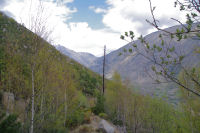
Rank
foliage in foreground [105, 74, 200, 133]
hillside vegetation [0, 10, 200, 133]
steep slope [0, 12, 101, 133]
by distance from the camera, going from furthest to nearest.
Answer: foliage in foreground [105, 74, 200, 133]
hillside vegetation [0, 10, 200, 133]
steep slope [0, 12, 101, 133]

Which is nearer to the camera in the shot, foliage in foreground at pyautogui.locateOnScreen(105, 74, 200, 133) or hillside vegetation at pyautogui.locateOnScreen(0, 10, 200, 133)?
hillside vegetation at pyautogui.locateOnScreen(0, 10, 200, 133)

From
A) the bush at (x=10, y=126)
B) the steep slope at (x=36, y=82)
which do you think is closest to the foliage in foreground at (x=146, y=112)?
the steep slope at (x=36, y=82)

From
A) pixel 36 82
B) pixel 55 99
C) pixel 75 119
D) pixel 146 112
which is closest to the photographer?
pixel 36 82

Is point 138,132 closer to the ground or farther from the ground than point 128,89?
closer to the ground

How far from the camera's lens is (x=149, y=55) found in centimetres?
261

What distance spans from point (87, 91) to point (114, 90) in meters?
6.63

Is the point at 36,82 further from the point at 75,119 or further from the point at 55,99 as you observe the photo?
the point at 75,119

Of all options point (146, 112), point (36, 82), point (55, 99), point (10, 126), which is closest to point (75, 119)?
point (55, 99)

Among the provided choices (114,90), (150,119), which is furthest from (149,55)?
(114,90)

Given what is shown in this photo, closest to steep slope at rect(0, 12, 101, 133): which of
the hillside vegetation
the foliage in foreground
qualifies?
the hillside vegetation

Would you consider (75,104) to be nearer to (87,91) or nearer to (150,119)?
(150,119)

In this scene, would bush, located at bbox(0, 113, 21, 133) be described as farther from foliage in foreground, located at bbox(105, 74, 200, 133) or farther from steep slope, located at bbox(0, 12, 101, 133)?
foliage in foreground, located at bbox(105, 74, 200, 133)

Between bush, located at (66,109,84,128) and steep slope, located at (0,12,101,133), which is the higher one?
steep slope, located at (0,12,101,133)

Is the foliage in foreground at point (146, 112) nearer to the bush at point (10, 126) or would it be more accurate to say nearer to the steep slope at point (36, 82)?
the steep slope at point (36, 82)
